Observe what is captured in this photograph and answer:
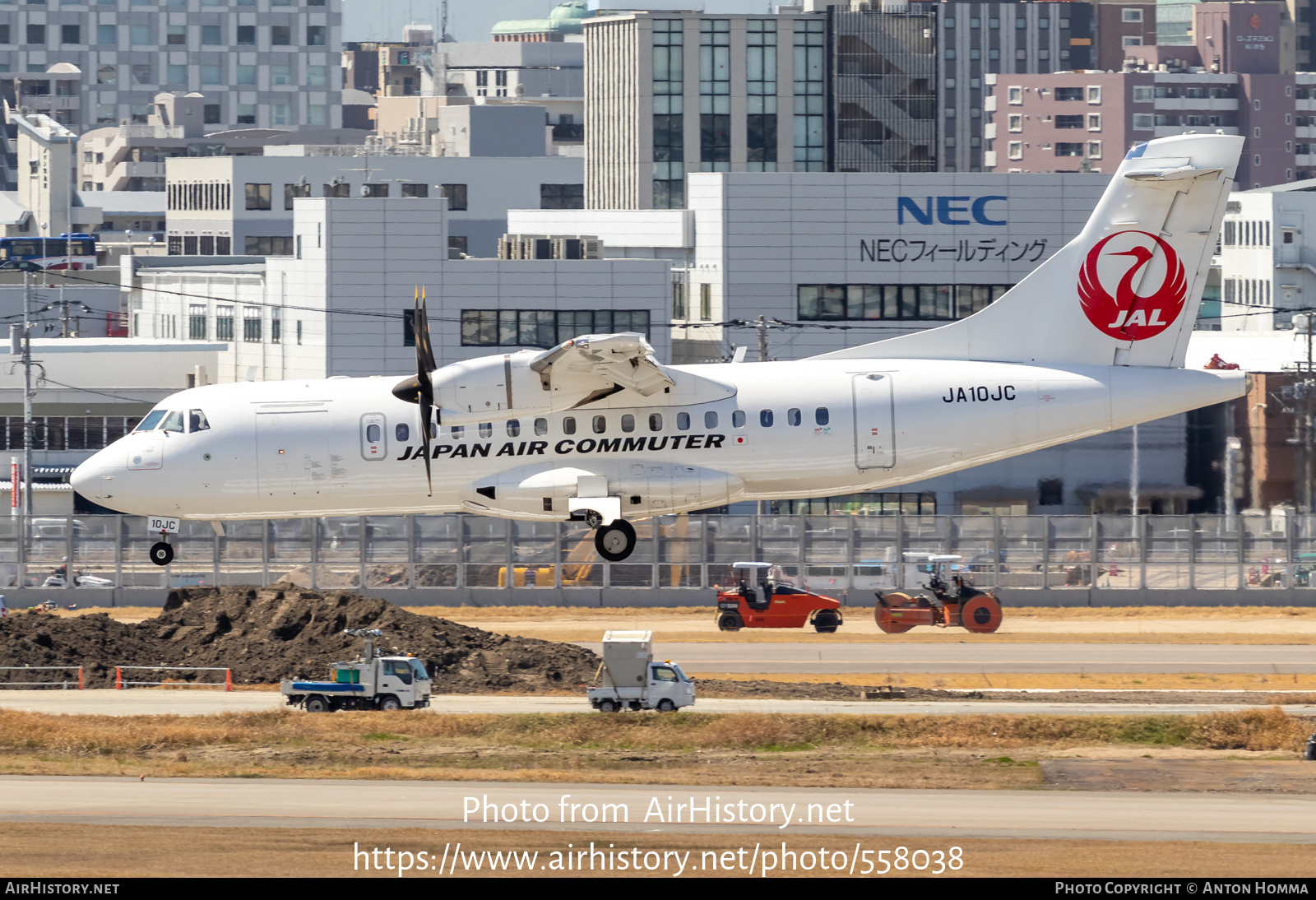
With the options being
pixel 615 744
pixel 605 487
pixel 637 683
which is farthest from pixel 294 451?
pixel 637 683

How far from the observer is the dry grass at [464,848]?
25797 mm

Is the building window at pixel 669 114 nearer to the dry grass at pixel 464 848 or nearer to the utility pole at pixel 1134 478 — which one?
the utility pole at pixel 1134 478

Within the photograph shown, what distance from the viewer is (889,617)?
189ft

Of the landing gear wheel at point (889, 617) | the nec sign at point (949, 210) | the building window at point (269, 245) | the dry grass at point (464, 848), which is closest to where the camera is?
the dry grass at point (464, 848)

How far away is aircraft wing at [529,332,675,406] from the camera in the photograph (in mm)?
36156

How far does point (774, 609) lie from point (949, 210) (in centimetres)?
3909

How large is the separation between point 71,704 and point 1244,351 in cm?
6777

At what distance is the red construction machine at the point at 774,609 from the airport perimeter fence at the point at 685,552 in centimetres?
380

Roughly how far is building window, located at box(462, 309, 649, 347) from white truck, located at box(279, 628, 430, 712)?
136 ft

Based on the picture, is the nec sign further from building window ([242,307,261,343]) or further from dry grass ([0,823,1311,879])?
dry grass ([0,823,1311,879])

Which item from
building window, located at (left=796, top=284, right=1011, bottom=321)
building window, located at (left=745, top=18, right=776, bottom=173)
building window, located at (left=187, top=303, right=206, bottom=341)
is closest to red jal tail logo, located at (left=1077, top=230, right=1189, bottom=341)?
building window, located at (left=796, top=284, right=1011, bottom=321)

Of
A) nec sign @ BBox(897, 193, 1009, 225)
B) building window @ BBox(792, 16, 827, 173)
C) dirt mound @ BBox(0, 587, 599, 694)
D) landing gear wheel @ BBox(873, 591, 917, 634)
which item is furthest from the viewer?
building window @ BBox(792, 16, 827, 173)

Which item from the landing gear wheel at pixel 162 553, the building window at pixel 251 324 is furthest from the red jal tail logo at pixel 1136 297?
the building window at pixel 251 324

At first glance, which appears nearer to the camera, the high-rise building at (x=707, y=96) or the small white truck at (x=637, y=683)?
the small white truck at (x=637, y=683)
